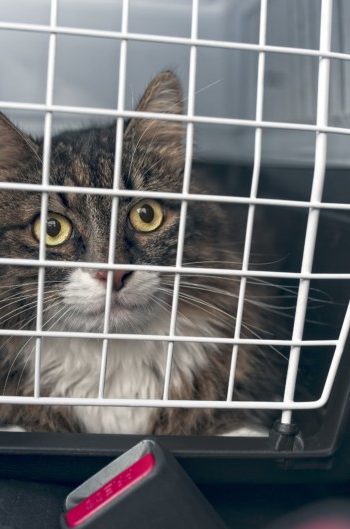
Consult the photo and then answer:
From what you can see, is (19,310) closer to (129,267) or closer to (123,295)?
(123,295)

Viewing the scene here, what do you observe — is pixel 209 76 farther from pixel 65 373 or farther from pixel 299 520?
pixel 299 520

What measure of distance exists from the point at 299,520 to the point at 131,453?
0.70ft

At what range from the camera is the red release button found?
75 centimetres

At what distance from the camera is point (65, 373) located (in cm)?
111

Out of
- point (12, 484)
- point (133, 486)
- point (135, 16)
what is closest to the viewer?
point (133, 486)

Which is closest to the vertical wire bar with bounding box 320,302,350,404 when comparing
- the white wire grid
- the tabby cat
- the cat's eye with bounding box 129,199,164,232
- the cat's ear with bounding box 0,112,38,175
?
the white wire grid

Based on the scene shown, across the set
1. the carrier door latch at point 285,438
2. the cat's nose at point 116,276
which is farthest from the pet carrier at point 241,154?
the cat's nose at point 116,276

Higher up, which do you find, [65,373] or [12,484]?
[65,373]

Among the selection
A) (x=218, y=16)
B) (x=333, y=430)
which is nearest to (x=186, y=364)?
(x=333, y=430)

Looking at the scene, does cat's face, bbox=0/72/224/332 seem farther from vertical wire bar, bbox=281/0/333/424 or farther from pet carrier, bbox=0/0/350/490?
vertical wire bar, bbox=281/0/333/424

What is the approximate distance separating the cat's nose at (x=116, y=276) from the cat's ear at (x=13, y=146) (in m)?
0.23

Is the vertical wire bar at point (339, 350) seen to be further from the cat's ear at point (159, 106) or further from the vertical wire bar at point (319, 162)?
the cat's ear at point (159, 106)

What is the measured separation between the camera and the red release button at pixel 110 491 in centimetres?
75

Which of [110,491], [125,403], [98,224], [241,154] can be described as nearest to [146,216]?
[98,224]
